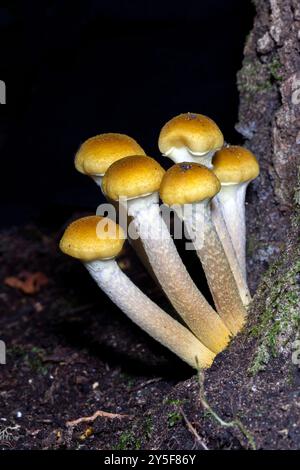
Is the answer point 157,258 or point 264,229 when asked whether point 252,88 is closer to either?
point 264,229

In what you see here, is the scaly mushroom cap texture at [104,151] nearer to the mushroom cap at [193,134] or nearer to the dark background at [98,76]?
the mushroom cap at [193,134]

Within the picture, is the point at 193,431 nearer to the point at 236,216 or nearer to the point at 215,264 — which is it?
the point at 215,264

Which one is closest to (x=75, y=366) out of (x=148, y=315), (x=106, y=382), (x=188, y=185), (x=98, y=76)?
(x=106, y=382)

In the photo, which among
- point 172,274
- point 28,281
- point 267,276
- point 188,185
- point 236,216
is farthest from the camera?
point 28,281

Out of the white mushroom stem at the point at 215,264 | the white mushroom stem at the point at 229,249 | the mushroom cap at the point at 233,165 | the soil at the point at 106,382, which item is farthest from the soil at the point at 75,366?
the mushroom cap at the point at 233,165

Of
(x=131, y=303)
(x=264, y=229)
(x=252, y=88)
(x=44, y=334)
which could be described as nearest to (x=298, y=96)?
(x=252, y=88)

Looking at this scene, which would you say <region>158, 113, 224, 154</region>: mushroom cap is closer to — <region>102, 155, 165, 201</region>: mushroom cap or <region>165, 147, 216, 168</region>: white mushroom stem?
<region>165, 147, 216, 168</region>: white mushroom stem

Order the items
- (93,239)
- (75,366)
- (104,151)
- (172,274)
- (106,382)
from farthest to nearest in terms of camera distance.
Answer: (75,366) < (106,382) < (172,274) < (104,151) < (93,239)

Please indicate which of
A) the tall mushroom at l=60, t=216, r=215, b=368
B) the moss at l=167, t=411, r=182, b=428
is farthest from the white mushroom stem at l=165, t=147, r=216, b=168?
the moss at l=167, t=411, r=182, b=428
